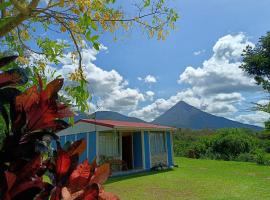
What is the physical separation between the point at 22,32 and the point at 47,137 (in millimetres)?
3681

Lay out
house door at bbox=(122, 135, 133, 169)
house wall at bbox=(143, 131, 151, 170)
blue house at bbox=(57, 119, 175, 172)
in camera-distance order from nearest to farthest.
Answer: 1. blue house at bbox=(57, 119, 175, 172)
2. house wall at bbox=(143, 131, 151, 170)
3. house door at bbox=(122, 135, 133, 169)

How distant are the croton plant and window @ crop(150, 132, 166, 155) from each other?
19.6m

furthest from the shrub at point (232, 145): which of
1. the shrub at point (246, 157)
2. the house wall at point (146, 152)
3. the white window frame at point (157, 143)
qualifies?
the house wall at point (146, 152)

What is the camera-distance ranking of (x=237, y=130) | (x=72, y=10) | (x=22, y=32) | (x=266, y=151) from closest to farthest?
(x=72, y=10) → (x=22, y=32) → (x=266, y=151) → (x=237, y=130)

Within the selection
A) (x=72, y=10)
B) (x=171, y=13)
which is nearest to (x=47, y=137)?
(x=72, y=10)

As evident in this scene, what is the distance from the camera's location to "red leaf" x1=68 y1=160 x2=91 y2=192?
110cm

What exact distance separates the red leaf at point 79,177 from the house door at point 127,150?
65.6ft

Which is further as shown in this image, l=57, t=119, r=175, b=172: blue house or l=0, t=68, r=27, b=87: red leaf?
l=57, t=119, r=175, b=172: blue house

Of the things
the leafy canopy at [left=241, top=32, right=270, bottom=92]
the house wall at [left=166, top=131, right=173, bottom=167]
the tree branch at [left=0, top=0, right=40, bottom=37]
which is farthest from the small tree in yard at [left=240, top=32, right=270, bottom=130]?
the tree branch at [left=0, top=0, right=40, bottom=37]

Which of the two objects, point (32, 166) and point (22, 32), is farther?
point (22, 32)

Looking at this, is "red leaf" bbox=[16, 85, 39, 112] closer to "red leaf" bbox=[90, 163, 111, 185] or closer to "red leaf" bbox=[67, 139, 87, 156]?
"red leaf" bbox=[67, 139, 87, 156]

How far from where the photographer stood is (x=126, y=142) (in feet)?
70.4

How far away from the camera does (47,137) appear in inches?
44.6

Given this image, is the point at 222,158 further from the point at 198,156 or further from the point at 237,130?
the point at 237,130
